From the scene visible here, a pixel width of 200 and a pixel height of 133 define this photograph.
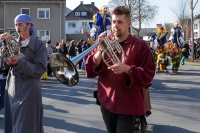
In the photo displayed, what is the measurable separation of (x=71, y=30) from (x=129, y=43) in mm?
78854

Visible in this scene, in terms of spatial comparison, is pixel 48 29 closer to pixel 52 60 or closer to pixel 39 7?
pixel 39 7

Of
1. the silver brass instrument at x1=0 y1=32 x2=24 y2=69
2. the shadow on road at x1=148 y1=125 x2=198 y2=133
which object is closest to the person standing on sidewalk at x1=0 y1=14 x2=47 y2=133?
the silver brass instrument at x1=0 y1=32 x2=24 y2=69

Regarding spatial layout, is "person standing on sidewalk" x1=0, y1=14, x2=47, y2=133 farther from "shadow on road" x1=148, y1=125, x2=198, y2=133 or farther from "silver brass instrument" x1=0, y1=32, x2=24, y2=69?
"shadow on road" x1=148, y1=125, x2=198, y2=133

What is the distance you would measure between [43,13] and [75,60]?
106 ft

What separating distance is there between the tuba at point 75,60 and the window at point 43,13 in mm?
31770

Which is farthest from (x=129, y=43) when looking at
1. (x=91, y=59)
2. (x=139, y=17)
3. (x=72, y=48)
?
(x=139, y=17)

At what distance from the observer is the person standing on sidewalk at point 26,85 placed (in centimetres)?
404

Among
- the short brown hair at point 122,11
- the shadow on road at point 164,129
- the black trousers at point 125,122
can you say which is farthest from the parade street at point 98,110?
the short brown hair at point 122,11

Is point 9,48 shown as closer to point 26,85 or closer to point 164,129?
point 26,85

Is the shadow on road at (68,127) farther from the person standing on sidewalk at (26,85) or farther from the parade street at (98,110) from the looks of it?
the person standing on sidewalk at (26,85)

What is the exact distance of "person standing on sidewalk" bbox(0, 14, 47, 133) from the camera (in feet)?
13.3

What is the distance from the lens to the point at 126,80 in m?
3.28

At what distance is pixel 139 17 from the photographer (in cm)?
3881

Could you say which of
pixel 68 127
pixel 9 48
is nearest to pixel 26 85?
pixel 9 48
